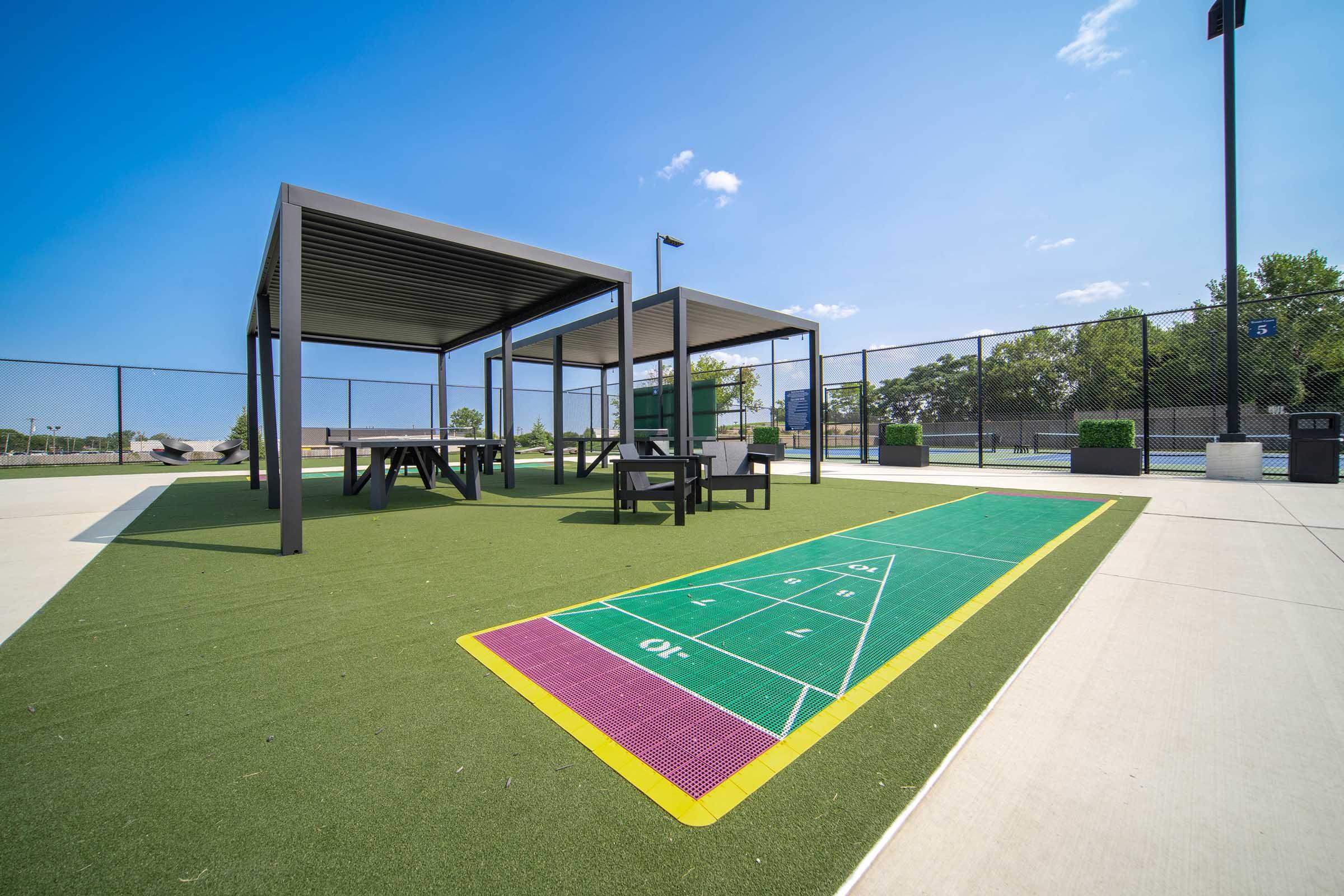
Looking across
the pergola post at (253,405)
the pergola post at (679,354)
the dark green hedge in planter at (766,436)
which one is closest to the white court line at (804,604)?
the pergola post at (679,354)

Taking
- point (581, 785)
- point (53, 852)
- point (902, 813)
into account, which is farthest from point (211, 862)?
point (902, 813)

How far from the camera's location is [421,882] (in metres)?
1.17

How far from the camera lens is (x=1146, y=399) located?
1185 cm

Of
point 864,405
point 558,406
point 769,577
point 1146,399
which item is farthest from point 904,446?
point 769,577

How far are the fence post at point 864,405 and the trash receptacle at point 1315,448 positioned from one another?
8.54m

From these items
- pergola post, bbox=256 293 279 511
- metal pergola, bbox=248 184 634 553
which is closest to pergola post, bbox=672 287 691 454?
metal pergola, bbox=248 184 634 553

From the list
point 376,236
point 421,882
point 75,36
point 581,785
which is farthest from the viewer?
point 75,36

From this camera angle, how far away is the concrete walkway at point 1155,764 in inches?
47.6

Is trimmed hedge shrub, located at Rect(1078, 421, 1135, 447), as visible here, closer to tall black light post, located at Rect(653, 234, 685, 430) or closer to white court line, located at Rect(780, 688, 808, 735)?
tall black light post, located at Rect(653, 234, 685, 430)

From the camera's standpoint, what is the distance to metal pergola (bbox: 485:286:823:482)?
8836 mm

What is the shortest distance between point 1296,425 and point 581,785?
564 inches

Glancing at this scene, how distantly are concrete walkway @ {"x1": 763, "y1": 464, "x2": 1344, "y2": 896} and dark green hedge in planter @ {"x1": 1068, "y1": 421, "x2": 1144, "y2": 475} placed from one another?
989 centimetres

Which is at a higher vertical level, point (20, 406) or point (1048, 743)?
point (20, 406)

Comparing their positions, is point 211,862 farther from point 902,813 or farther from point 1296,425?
point 1296,425
